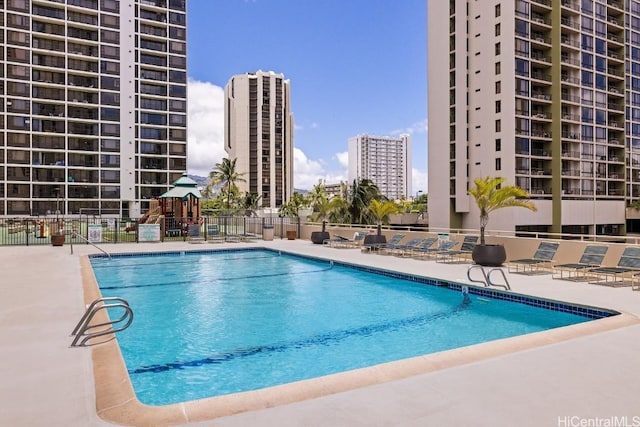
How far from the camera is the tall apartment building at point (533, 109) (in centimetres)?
4156

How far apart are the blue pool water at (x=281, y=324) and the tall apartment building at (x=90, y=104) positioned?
46468 millimetres

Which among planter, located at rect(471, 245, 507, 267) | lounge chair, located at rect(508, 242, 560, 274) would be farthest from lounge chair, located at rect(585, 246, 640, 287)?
planter, located at rect(471, 245, 507, 267)

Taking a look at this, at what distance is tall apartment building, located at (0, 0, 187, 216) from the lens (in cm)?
5259

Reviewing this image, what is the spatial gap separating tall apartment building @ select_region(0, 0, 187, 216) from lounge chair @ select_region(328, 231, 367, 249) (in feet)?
134

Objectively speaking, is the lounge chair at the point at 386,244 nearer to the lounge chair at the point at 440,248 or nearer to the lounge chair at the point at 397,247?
the lounge chair at the point at 397,247

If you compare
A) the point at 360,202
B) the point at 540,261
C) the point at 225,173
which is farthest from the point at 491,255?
the point at 225,173

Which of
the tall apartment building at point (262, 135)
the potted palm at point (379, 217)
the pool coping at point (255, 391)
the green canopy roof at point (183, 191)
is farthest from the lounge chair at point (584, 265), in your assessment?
the tall apartment building at point (262, 135)

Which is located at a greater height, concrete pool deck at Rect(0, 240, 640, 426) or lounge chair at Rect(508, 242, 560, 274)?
lounge chair at Rect(508, 242, 560, 274)

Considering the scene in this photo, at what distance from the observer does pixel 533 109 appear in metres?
43.8

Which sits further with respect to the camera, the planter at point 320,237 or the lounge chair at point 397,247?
the planter at point 320,237

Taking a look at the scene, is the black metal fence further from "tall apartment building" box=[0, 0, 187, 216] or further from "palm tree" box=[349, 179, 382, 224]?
"tall apartment building" box=[0, 0, 187, 216]

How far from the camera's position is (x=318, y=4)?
3853cm

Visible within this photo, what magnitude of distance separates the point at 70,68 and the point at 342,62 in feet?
114

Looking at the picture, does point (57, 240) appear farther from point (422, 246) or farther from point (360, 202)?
point (360, 202)
